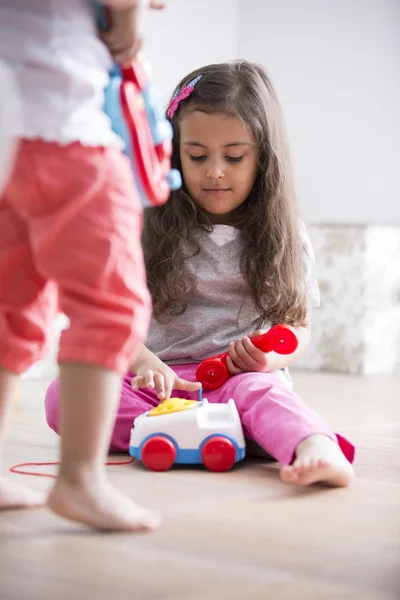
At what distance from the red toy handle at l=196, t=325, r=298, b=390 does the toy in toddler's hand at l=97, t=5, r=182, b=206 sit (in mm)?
418

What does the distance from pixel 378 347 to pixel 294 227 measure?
4.32 feet

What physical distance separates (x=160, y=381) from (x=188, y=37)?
1.88 meters

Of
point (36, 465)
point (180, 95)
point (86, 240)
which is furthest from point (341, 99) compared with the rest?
point (86, 240)

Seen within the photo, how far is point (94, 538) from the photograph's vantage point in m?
0.78

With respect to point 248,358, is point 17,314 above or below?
above

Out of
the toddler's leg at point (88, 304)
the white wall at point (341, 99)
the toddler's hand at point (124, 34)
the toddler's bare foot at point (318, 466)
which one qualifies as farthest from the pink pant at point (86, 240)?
the white wall at point (341, 99)

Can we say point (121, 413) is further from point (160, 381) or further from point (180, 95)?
point (180, 95)

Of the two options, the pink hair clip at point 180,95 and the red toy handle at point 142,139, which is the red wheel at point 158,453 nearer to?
the red toy handle at point 142,139

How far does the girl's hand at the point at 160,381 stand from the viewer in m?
1.17

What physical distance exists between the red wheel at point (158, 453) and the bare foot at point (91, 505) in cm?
32

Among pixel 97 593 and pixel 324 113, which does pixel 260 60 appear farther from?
pixel 97 593

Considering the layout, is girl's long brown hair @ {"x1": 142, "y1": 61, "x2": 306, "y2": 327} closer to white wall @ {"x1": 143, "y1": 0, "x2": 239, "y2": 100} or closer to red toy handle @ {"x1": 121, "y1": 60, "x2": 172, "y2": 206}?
red toy handle @ {"x1": 121, "y1": 60, "x2": 172, "y2": 206}

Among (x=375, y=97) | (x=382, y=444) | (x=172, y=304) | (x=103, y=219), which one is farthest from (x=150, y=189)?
(x=375, y=97)

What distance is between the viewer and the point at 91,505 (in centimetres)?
78
